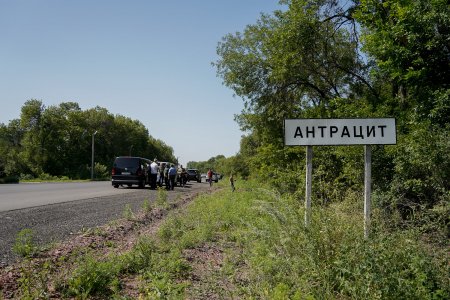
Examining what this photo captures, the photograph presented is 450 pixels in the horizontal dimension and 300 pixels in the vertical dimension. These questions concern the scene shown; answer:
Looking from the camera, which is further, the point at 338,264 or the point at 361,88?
the point at 361,88

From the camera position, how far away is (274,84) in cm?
1997

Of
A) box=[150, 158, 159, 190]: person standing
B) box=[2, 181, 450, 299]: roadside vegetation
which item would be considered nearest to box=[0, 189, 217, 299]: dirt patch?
box=[2, 181, 450, 299]: roadside vegetation

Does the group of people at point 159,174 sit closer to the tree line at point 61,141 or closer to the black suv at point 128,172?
the black suv at point 128,172

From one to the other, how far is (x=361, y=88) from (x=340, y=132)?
14.5m

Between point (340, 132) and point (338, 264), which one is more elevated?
point (340, 132)

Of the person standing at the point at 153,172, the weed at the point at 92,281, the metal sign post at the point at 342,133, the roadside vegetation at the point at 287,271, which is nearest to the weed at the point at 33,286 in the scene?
the roadside vegetation at the point at 287,271

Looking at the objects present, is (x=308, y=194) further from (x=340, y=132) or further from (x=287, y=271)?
(x=287, y=271)

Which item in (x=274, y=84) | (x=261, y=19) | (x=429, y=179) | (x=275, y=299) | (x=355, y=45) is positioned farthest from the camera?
(x=261, y=19)

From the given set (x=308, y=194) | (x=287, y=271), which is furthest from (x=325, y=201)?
(x=287, y=271)

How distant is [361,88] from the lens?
60.8 feet

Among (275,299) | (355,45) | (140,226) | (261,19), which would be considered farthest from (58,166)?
(275,299)

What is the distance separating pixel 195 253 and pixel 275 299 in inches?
103

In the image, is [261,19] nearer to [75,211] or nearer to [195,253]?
[75,211]

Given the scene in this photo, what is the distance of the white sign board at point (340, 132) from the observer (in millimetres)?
5164
